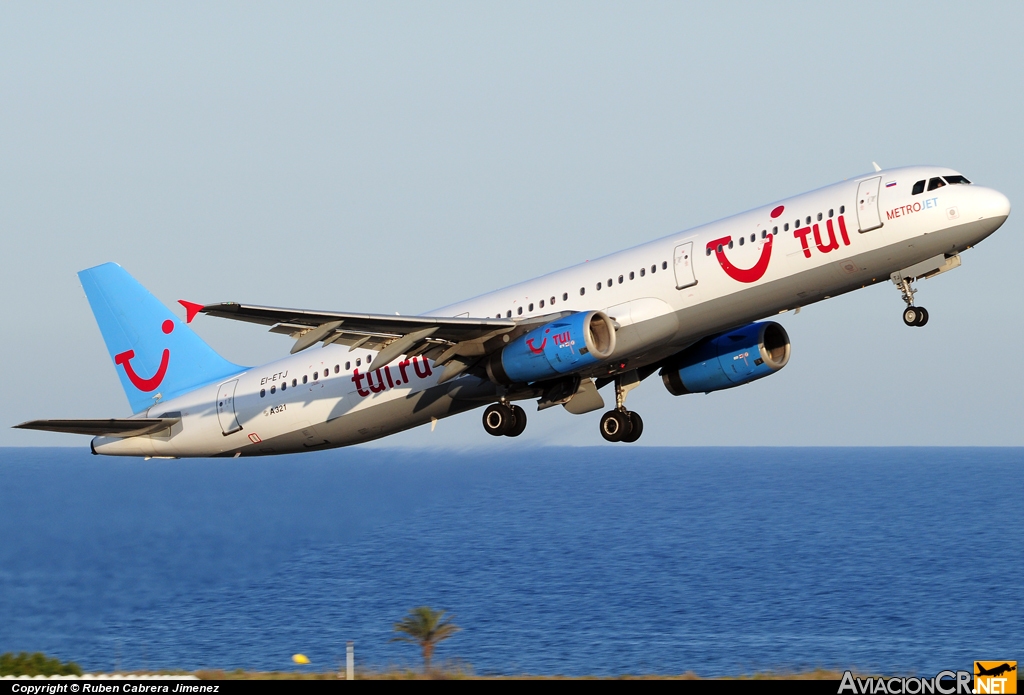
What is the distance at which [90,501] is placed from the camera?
49.5 m

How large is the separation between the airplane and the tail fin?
525mm

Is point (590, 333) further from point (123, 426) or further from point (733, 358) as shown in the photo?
point (123, 426)

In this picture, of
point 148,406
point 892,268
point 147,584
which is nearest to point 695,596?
point 147,584

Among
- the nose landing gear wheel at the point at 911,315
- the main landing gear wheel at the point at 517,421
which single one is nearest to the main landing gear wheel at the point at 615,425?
the main landing gear wheel at the point at 517,421

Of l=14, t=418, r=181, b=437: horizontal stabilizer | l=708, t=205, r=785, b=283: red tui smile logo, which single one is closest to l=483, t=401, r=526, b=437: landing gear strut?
l=708, t=205, r=785, b=283: red tui smile logo

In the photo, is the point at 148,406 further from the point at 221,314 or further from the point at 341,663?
the point at 341,663

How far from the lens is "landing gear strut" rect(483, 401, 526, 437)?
109 feet

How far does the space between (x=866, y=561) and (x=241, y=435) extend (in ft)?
336

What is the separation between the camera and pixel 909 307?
1128 inches

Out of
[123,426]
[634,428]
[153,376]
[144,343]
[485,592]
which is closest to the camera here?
[634,428]

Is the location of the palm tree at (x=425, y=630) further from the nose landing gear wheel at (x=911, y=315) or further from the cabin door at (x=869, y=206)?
the cabin door at (x=869, y=206)

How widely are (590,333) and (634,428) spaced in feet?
23.2

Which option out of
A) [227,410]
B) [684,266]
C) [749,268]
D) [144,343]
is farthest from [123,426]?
[749,268]

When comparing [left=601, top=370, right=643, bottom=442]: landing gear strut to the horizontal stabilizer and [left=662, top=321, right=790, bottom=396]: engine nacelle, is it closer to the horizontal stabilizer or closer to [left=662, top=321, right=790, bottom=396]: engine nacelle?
[left=662, top=321, right=790, bottom=396]: engine nacelle
